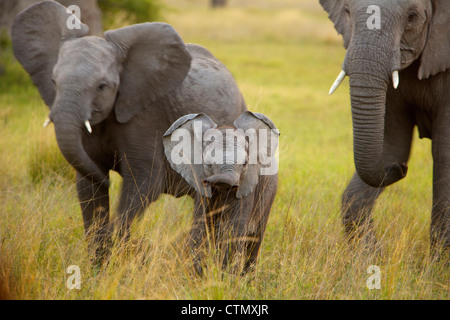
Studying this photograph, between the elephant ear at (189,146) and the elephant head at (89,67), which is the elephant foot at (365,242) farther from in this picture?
the elephant head at (89,67)

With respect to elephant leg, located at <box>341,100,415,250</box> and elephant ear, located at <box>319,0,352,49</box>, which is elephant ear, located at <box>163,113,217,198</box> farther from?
elephant leg, located at <box>341,100,415,250</box>

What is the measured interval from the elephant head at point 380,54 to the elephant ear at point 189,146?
3.26 ft

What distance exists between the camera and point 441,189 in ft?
16.6

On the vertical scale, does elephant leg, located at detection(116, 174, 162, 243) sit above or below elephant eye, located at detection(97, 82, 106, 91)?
below

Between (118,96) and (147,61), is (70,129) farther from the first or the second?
(147,61)

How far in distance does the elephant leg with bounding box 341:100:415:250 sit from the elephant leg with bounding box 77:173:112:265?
1901 mm

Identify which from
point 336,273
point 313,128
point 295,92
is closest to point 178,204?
point 336,273

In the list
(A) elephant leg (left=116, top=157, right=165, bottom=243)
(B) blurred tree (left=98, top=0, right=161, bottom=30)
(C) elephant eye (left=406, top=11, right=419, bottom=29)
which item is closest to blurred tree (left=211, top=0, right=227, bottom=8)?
(B) blurred tree (left=98, top=0, right=161, bottom=30)

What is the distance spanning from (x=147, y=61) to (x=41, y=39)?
897 mm

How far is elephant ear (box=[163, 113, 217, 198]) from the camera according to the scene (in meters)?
4.26

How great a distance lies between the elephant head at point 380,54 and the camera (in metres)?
4.48

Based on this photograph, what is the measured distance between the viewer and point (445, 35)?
15.4 ft

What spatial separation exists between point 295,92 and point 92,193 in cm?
879

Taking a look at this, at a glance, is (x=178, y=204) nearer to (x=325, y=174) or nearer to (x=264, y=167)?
(x=264, y=167)
